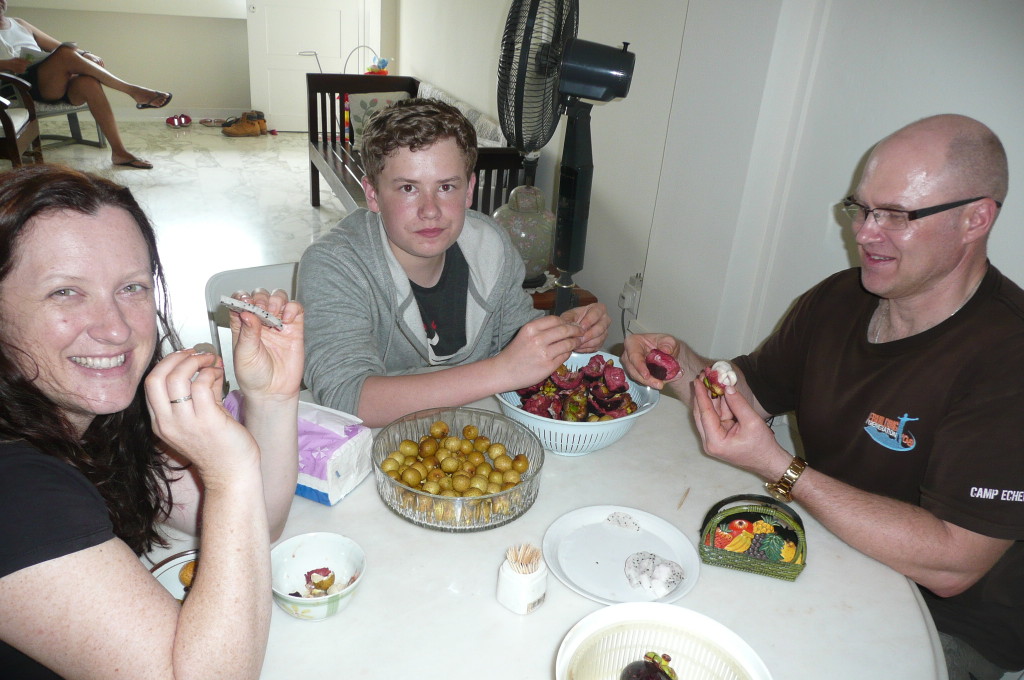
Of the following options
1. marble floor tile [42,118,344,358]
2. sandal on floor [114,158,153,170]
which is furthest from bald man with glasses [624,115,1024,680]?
sandal on floor [114,158,153,170]

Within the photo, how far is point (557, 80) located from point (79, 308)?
4.31 feet

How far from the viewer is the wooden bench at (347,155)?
3.71 m

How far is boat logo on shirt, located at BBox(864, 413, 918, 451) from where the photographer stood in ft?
4.41

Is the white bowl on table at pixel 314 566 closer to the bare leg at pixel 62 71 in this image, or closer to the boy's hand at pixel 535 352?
the boy's hand at pixel 535 352

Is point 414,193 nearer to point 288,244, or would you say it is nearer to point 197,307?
point 197,307

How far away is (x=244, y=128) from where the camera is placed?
747cm

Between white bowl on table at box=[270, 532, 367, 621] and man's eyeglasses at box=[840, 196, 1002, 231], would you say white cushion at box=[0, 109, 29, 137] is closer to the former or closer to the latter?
white bowl on table at box=[270, 532, 367, 621]

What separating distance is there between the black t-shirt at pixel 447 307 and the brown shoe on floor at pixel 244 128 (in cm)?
656

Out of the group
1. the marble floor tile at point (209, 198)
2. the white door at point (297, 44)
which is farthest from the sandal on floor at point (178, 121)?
the white door at point (297, 44)

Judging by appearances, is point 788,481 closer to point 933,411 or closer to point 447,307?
point 933,411

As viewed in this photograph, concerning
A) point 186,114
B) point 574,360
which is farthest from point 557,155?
point 186,114

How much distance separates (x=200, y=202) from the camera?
18.1 feet

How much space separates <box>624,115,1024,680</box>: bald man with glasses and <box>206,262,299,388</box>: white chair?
1.12 meters

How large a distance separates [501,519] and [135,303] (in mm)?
663
